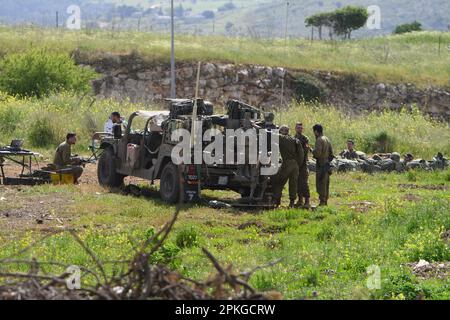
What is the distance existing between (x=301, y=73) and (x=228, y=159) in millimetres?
33214

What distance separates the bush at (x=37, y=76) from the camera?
3869 cm

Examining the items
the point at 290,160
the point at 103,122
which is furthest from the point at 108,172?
the point at 103,122

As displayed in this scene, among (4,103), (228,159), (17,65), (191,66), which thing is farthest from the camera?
(191,66)

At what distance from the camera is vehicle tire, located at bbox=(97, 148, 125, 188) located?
22.0 m

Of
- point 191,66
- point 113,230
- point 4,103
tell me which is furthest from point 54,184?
point 191,66

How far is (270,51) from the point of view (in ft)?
184

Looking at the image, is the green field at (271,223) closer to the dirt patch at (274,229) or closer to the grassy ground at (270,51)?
the dirt patch at (274,229)

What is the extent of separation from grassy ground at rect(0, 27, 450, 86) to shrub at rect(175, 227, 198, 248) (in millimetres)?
33601

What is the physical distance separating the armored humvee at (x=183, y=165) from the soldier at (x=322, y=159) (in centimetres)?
102

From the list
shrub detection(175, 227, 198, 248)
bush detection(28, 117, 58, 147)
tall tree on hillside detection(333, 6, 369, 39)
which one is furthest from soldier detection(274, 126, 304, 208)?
tall tree on hillside detection(333, 6, 369, 39)

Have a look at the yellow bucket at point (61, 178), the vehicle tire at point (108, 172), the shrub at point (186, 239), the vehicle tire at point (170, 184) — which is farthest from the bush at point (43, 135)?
the shrub at point (186, 239)

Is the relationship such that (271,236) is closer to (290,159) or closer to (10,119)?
(290,159)
